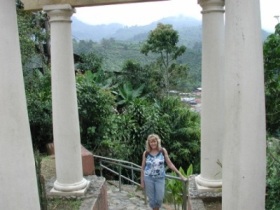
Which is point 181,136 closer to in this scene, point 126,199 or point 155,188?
point 126,199

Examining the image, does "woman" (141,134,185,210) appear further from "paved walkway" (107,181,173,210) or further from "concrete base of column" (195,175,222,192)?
"paved walkway" (107,181,173,210)

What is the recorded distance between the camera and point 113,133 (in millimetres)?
17875

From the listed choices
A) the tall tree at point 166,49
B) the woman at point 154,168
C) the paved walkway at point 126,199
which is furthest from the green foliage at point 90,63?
the woman at point 154,168

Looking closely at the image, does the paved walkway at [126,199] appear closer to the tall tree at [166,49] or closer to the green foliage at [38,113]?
the green foliage at [38,113]

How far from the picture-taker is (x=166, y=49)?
3186cm

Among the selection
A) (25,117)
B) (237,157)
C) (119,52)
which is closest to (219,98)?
(237,157)

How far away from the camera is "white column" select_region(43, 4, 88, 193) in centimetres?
811

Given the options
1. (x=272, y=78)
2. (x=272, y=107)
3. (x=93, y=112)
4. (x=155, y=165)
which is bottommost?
(x=155, y=165)

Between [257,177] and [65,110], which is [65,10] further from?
[257,177]

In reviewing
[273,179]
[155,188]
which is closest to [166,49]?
[155,188]

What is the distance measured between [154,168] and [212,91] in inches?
83.8

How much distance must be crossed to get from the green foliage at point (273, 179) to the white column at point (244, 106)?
231 cm

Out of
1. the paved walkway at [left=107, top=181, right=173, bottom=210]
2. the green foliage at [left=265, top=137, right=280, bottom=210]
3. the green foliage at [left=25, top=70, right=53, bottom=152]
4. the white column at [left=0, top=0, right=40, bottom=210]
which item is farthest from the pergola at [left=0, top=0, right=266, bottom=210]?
the green foliage at [left=25, top=70, right=53, bottom=152]

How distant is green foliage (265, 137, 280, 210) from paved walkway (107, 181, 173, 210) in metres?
4.78
